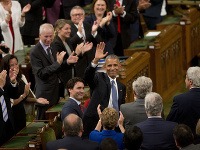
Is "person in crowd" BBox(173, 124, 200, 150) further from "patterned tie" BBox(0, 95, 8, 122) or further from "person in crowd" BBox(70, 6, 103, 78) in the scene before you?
"person in crowd" BBox(70, 6, 103, 78)

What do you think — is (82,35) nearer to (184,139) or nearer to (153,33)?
(153,33)

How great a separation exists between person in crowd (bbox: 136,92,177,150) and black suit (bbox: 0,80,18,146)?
70.9 inches

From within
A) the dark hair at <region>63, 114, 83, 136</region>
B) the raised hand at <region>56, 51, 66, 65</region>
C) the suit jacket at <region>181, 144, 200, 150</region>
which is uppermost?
the raised hand at <region>56, 51, 66, 65</region>

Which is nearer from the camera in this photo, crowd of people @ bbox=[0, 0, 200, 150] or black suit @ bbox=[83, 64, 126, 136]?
crowd of people @ bbox=[0, 0, 200, 150]

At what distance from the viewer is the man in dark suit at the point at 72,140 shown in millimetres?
8484

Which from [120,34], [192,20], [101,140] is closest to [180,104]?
[101,140]

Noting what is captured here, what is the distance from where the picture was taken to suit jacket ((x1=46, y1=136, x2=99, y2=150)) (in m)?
8.48

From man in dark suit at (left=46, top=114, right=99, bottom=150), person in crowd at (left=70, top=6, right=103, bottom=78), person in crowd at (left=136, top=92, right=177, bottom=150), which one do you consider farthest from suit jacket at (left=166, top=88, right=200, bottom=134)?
person in crowd at (left=70, top=6, right=103, bottom=78)

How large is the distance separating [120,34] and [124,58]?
43.1 inches

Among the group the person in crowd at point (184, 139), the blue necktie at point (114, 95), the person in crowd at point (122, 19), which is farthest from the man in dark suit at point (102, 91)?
the person in crowd at point (122, 19)

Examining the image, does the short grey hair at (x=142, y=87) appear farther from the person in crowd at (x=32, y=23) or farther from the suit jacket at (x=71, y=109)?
the person in crowd at (x=32, y=23)

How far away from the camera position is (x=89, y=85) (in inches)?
402

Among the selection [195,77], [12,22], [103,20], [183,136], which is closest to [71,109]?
[195,77]

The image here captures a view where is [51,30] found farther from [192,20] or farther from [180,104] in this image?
[192,20]
